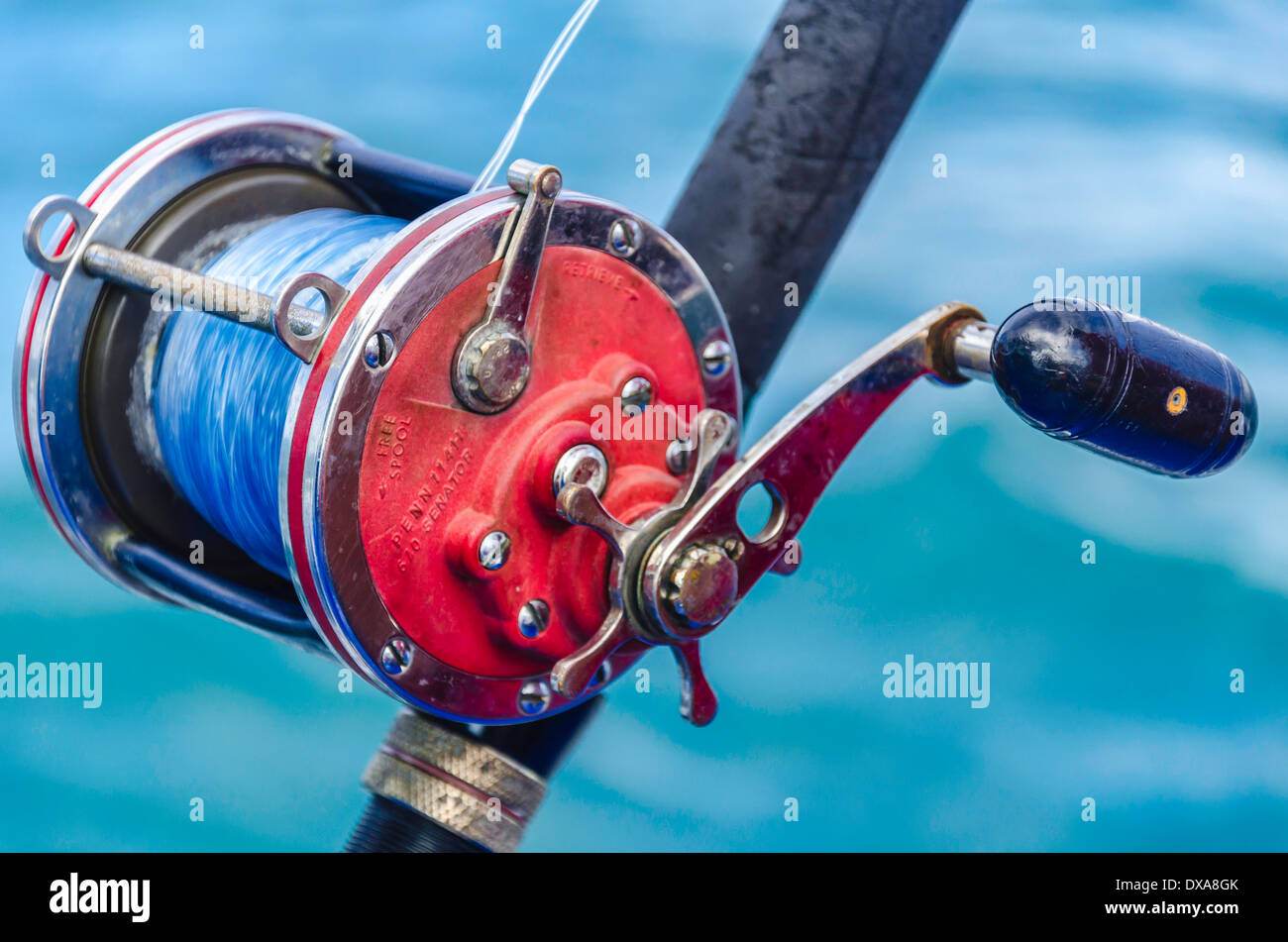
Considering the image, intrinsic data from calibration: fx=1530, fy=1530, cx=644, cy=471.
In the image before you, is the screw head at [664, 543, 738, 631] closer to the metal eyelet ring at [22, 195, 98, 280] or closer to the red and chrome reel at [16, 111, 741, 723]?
the red and chrome reel at [16, 111, 741, 723]

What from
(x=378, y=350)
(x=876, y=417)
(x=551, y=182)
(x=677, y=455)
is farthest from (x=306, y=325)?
(x=876, y=417)

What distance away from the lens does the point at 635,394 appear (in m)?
1.05

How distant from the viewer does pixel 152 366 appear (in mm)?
1223

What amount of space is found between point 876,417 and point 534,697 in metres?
0.31

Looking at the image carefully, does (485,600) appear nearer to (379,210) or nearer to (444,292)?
(444,292)

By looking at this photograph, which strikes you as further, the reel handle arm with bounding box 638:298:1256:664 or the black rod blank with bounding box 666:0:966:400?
the black rod blank with bounding box 666:0:966:400

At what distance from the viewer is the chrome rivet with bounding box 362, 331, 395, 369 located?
91 cm

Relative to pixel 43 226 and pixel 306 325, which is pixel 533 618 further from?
pixel 43 226

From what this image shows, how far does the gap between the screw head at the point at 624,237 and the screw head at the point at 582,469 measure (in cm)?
13

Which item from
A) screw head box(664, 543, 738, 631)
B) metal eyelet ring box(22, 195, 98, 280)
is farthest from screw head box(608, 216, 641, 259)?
metal eyelet ring box(22, 195, 98, 280)

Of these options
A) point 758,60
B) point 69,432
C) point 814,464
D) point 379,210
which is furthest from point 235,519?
point 758,60

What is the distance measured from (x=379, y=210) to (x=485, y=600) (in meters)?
0.45

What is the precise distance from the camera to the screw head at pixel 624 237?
40.3 inches

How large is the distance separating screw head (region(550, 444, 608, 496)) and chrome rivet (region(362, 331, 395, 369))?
140mm
